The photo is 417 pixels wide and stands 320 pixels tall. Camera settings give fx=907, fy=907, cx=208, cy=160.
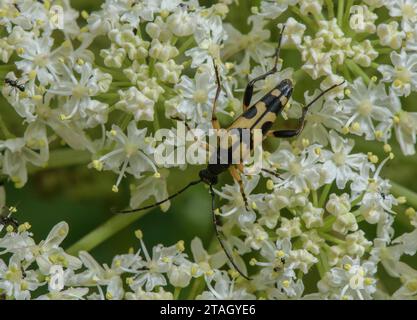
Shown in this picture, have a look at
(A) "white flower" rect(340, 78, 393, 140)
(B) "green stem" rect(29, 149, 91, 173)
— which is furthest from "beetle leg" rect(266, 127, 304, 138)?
(B) "green stem" rect(29, 149, 91, 173)

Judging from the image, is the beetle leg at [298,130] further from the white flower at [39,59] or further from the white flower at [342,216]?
the white flower at [39,59]

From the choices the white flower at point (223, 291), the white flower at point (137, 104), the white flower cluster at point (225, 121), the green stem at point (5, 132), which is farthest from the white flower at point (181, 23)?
the white flower at point (223, 291)

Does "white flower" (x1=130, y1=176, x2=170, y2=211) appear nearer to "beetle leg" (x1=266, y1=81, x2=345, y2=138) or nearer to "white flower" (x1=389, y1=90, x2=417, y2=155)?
"beetle leg" (x1=266, y1=81, x2=345, y2=138)

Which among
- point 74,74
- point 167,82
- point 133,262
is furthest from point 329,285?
point 74,74

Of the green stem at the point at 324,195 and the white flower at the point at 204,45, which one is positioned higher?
the white flower at the point at 204,45

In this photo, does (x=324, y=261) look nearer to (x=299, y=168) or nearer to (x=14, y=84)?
(x=299, y=168)

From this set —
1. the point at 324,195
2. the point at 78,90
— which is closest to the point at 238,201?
the point at 324,195
